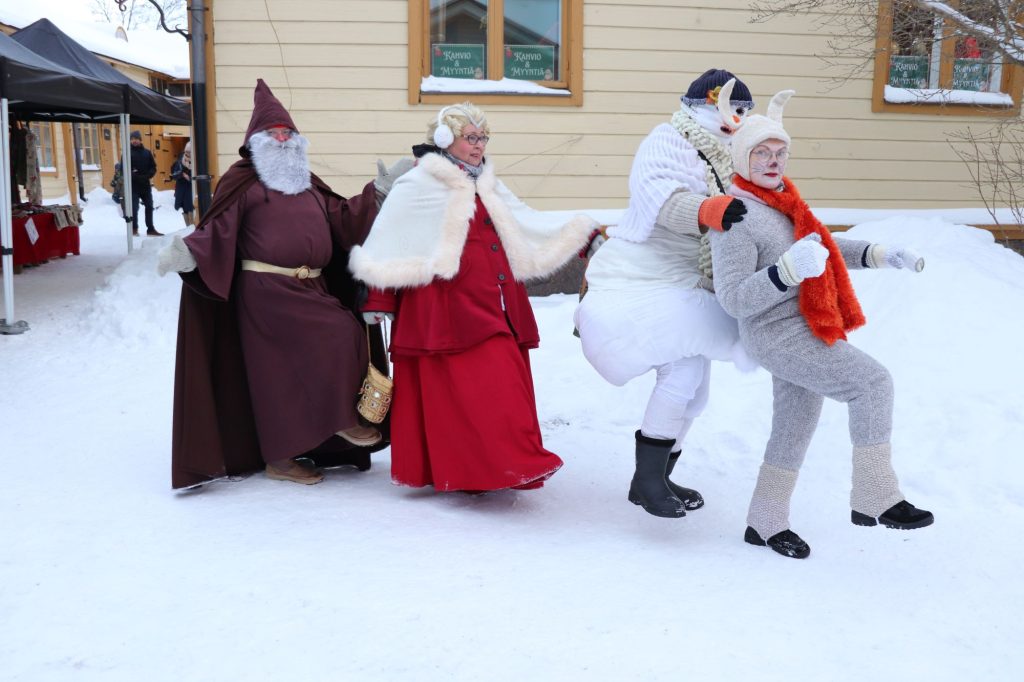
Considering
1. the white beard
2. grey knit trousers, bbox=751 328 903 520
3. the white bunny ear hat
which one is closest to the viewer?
grey knit trousers, bbox=751 328 903 520

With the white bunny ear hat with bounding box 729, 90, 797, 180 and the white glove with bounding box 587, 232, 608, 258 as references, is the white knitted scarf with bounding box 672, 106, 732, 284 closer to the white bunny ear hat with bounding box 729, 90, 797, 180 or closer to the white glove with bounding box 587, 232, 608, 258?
the white bunny ear hat with bounding box 729, 90, 797, 180

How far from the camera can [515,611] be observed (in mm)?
3088

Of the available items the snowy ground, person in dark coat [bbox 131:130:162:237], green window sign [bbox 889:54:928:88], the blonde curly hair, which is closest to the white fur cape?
the blonde curly hair

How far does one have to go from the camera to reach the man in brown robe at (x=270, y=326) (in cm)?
440

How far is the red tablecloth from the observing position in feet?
37.1

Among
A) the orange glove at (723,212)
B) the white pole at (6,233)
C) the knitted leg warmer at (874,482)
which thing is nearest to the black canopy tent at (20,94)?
the white pole at (6,233)

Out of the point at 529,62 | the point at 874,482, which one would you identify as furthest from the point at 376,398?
the point at 529,62

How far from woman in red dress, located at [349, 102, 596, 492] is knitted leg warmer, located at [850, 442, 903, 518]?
124 centimetres

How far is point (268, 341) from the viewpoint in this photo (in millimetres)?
4449

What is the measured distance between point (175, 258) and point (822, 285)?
270 cm

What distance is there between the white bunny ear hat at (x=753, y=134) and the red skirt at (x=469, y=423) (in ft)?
4.09

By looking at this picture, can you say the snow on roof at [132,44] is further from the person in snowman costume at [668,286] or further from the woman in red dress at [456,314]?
the person in snowman costume at [668,286]

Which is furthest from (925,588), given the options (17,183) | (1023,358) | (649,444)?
(17,183)

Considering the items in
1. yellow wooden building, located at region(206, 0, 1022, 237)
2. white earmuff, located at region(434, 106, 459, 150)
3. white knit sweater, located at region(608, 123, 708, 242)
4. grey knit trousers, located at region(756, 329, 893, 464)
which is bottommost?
grey knit trousers, located at region(756, 329, 893, 464)
